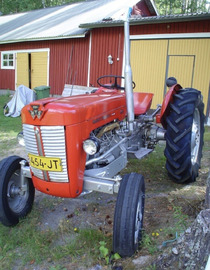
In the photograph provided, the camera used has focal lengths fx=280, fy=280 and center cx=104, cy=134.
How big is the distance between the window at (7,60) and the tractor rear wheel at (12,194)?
534 inches

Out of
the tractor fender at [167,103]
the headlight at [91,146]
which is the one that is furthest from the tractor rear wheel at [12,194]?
the tractor fender at [167,103]

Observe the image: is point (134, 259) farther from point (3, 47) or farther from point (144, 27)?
point (3, 47)

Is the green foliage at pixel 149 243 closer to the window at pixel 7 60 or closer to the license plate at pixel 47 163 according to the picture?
the license plate at pixel 47 163

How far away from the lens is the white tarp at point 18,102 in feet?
31.0

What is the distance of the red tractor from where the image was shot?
2160mm

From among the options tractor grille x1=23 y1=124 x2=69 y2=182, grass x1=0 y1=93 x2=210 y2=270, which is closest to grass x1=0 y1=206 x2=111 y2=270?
grass x1=0 y1=93 x2=210 y2=270

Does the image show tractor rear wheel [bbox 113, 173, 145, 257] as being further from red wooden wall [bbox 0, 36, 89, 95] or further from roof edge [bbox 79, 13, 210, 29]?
red wooden wall [bbox 0, 36, 89, 95]

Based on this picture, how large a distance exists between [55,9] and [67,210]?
17393mm

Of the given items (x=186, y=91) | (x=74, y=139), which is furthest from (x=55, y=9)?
(x=74, y=139)

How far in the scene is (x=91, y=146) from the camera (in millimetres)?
2225

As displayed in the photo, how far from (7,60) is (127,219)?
15223mm

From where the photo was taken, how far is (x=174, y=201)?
311 centimetres

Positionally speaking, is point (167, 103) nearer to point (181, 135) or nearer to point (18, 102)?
point (181, 135)

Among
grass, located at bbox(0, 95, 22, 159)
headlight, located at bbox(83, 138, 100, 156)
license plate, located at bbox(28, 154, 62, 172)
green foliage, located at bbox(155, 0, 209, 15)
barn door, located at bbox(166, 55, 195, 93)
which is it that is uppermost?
green foliage, located at bbox(155, 0, 209, 15)
